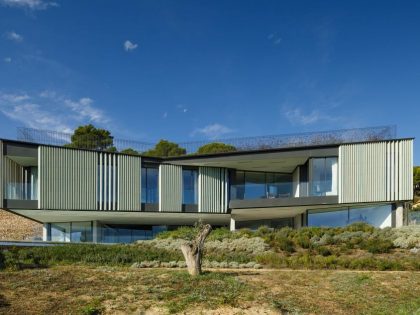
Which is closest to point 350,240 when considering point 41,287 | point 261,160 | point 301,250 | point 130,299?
point 301,250

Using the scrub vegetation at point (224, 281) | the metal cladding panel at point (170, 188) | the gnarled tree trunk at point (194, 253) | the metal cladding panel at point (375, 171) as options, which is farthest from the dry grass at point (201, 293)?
the metal cladding panel at point (170, 188)

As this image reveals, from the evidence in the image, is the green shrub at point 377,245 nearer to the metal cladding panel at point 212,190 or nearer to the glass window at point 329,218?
the glass window at point 329,218

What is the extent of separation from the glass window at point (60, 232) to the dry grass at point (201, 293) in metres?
17.7

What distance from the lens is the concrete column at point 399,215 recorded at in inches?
922

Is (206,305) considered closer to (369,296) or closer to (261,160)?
(369,296)

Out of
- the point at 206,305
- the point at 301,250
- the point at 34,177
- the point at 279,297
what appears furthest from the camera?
the point at 34,177

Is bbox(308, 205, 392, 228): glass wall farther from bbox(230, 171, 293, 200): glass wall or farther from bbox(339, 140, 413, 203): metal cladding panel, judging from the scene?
bbox(230, 171, 293, 200): glass wall

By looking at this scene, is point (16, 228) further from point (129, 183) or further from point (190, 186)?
point (190, 186)

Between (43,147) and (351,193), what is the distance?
19.3 metres

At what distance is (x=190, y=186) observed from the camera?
2833 centimetres

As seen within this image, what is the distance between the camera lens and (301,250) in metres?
18.1

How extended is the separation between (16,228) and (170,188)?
69.1ft

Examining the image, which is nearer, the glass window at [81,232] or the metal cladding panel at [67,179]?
the metal cladding panel at [67,179]

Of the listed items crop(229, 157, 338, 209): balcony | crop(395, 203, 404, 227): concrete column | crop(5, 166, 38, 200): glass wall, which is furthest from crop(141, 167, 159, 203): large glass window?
crop(395, 203, 404, 227): concrete column
